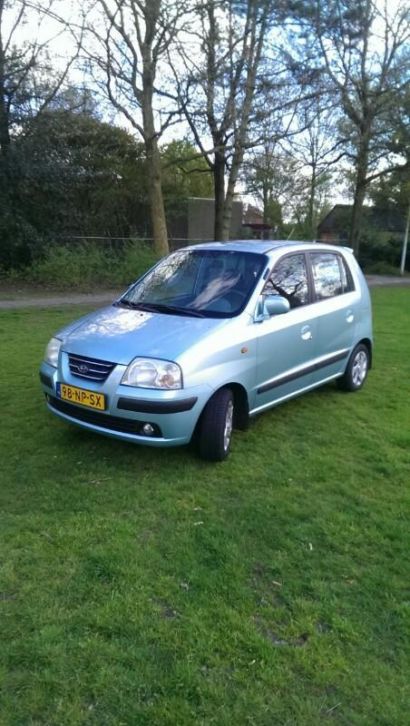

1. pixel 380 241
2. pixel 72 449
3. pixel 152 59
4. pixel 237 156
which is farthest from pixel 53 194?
pixel 380 241

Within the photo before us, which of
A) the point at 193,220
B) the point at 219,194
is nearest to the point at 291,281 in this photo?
the point at 219,194

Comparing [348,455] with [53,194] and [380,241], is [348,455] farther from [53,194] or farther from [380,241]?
[380,241]

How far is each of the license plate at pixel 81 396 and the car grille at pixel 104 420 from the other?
52 mm

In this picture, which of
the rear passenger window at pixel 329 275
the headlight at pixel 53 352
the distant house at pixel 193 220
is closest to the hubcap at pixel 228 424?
the headlight at pixel 53 352

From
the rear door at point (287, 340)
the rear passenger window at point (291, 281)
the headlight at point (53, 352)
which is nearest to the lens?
the headlight at point (53, 352)

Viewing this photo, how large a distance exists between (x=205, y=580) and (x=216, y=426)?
1385 mm

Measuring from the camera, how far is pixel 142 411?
12.6 feet

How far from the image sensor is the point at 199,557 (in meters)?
3.09

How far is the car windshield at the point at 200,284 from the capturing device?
15.2 feet

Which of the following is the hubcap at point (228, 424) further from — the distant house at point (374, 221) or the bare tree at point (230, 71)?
the distant house at point (374, 221)

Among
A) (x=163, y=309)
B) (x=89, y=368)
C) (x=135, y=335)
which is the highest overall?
(x=163, y=309)

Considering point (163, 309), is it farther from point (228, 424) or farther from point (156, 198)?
point (156, 198)

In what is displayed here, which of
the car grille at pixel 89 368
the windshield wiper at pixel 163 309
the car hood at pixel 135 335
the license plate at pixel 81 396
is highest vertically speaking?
the windshield wiper at pixel 163 309

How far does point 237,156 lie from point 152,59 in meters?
4.38
